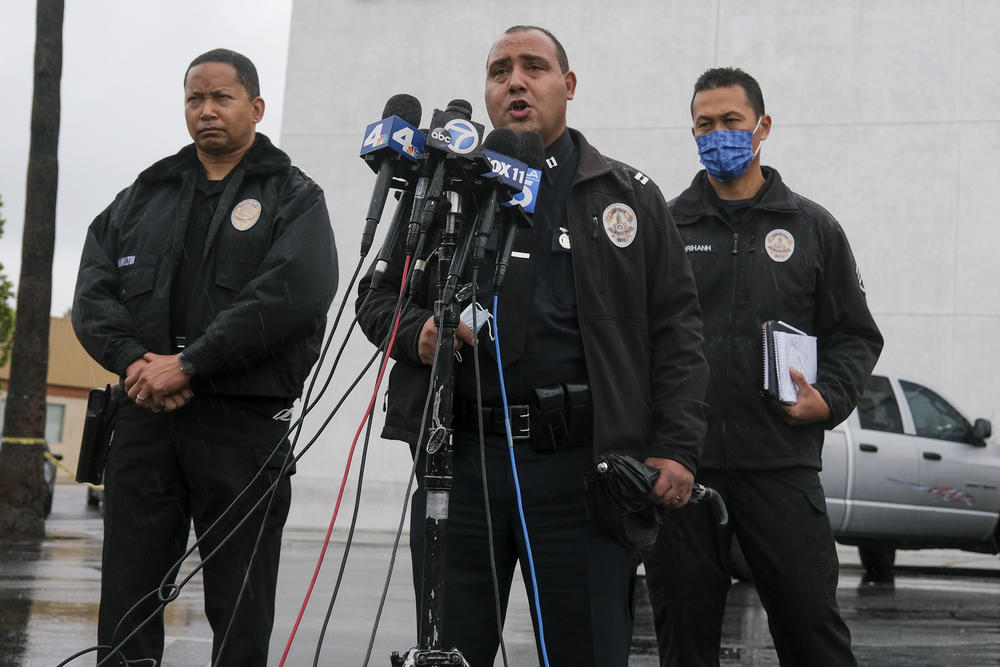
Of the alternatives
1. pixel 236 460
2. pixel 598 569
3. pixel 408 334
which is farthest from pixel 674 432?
pixel 236 460

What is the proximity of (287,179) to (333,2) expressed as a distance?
1714 centimetres

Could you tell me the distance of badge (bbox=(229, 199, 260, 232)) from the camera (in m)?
4.34

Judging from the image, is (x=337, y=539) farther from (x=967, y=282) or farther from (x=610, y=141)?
(x=967, y=282)

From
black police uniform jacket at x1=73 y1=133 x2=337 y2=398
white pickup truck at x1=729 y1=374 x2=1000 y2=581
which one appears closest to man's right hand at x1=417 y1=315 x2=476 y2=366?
black police uniform jacket at x1=73 y1=133 x2=337 y2=398

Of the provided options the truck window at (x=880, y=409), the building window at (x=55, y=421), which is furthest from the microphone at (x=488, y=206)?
the building window at (x=55, y=421)

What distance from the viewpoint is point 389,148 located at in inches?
122

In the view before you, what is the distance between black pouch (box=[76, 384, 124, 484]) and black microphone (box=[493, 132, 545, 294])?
5.59ft

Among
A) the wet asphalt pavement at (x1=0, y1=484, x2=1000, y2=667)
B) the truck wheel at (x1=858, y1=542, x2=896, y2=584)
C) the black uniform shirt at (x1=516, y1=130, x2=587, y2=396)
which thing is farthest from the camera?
the truck wheel at (x1=858, y1=542, x2=896, y2=584)

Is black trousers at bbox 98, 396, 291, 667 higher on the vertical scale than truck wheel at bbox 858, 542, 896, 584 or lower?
higher

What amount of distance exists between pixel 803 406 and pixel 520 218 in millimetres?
1534

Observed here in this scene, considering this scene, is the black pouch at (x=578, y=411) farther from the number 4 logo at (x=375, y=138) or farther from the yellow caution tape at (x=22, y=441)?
the yellow caution tape at (x=22, y=441)

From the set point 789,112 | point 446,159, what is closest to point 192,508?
point 446,159

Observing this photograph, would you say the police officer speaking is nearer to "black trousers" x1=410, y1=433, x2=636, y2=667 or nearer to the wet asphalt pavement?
"black trousers" x1=410, y1=433, x2=636, y2=667

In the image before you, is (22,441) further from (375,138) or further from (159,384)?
(375,138)
